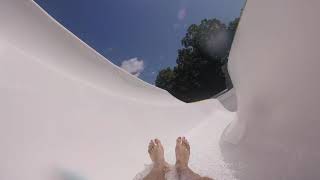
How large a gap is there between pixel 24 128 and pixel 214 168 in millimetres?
1729

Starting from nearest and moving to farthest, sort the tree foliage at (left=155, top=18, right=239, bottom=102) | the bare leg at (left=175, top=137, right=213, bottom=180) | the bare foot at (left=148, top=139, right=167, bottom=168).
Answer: the bare leg at (left=175, top=137, right=213, bottom=180)
the bare foot at (left=148, top=139, right=167, bottom=168)
the tree foliage at (left=155, top=18, right=239, bottom=102)

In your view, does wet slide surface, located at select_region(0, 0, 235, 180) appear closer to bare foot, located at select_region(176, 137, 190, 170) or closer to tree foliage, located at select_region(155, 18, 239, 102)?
bare foot, located at select_region(176, 137, 190, 170)

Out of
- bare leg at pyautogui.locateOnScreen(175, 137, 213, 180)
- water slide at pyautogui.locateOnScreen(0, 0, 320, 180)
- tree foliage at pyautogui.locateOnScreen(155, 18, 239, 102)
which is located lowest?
bare leg at pyautogui.locateOnScreen(175, 137, 213, 180)

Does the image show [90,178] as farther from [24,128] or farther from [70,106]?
[70,106]

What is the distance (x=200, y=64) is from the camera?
14555mm

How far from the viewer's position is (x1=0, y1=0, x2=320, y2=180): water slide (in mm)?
2955

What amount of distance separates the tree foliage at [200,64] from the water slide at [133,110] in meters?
9.13

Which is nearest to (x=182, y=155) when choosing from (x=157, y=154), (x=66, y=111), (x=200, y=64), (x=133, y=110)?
(x=157, y=154)

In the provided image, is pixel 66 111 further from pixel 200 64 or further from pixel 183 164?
pixel 200 64

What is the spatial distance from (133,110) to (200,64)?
390 inches

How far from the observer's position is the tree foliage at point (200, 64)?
14258 mm

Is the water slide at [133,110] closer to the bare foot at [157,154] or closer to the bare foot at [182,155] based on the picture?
the bare foot at [157,154]

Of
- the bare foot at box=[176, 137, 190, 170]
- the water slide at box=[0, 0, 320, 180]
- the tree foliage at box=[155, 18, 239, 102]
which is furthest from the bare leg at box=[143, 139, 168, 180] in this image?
the tree foliage at box=[155, 18, 239, 102]

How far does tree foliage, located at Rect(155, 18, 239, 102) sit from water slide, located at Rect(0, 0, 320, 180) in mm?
9127
